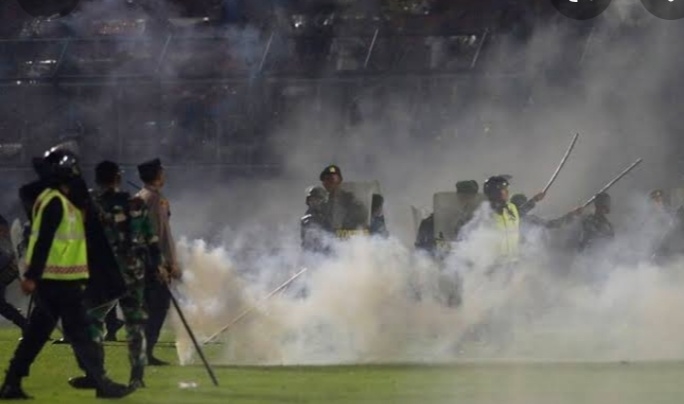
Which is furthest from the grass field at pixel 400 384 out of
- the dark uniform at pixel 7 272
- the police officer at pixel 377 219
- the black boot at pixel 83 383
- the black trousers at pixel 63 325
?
the police officer at pixel 377 219

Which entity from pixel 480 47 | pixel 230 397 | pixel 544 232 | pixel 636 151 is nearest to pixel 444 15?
pixel 480 47

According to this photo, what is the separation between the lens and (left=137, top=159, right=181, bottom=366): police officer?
16594 millimetres

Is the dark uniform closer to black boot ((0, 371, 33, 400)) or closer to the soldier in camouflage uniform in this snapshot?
the soldier in camouflage uniform

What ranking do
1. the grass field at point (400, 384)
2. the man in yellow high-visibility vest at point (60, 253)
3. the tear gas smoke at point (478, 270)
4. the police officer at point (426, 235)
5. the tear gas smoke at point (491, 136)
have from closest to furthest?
the man in yellow high-visibility vest at point (60, 253) → the grass field at point (400, 384) → the tear gas smoke at point (478, 270) → the police officer at point (426, 235) → the tear gas smoke at point (491, 136)

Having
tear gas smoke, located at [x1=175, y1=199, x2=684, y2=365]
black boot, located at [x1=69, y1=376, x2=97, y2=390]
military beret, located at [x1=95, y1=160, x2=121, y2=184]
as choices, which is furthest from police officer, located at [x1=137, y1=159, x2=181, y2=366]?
black boot, located at [x1=69, y1=376, x2=97, y2=390]

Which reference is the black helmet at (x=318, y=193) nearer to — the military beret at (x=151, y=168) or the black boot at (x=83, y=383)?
the military beret at (x=151, y=168)

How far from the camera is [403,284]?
810 inches

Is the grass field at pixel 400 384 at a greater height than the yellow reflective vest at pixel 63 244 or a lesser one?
lesser

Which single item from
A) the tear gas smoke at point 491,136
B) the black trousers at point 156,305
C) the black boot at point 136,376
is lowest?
the black boot at point 136,376

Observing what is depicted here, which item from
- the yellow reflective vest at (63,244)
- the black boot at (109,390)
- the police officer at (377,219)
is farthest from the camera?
the police officer at (377,219)

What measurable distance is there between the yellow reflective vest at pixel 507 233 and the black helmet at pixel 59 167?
7.38 metres

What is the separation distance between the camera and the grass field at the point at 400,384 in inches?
590

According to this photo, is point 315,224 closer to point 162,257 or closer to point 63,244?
point 162,257

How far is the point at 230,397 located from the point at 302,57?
Result: 22.9m
